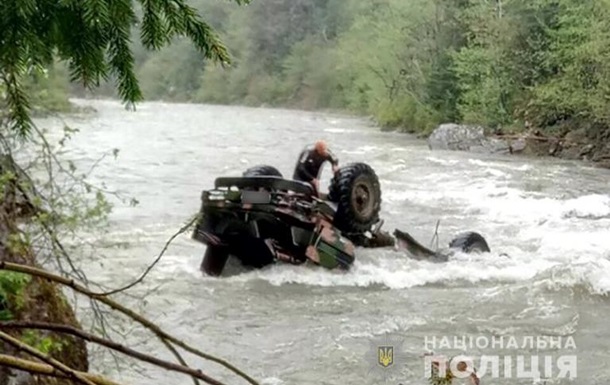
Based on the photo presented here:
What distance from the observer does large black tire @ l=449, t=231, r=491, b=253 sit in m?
11.8

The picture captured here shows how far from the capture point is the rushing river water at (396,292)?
7.62m

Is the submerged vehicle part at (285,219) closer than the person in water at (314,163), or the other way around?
the submerged vehicle part at (285,219)

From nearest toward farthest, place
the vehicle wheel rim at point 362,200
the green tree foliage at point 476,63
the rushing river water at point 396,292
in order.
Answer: the rushing river water at point 396,292
the vehicle wheel rim at point 362,200
the green tree foliage at point 476,63

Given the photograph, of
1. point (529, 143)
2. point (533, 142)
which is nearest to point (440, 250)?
point (529, 143)

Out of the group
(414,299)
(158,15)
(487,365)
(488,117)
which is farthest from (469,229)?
(488,117)

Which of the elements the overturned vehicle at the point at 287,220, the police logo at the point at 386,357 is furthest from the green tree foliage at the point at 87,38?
the overturned vehicle at the point at 287,220

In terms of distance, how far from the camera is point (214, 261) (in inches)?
419

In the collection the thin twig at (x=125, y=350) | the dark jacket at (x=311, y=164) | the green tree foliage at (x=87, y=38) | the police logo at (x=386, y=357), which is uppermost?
the green tree foliage at (x=87, y=38)

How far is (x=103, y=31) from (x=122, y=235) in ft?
35.1

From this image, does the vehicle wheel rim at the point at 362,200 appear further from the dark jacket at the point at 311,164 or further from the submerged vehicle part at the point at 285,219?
the dark jacket at the point at 311,164

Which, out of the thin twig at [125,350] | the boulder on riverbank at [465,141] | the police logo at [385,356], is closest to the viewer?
the thin twig at [125,350]

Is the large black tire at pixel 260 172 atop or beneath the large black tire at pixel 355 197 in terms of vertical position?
atop

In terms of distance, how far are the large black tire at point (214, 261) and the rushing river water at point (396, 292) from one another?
→ 0.41 feet

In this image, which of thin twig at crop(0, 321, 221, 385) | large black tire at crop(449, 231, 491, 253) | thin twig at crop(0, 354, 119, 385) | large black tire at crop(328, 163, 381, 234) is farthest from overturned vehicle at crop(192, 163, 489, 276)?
thin twig at crop(0, 354, 119, 385)
